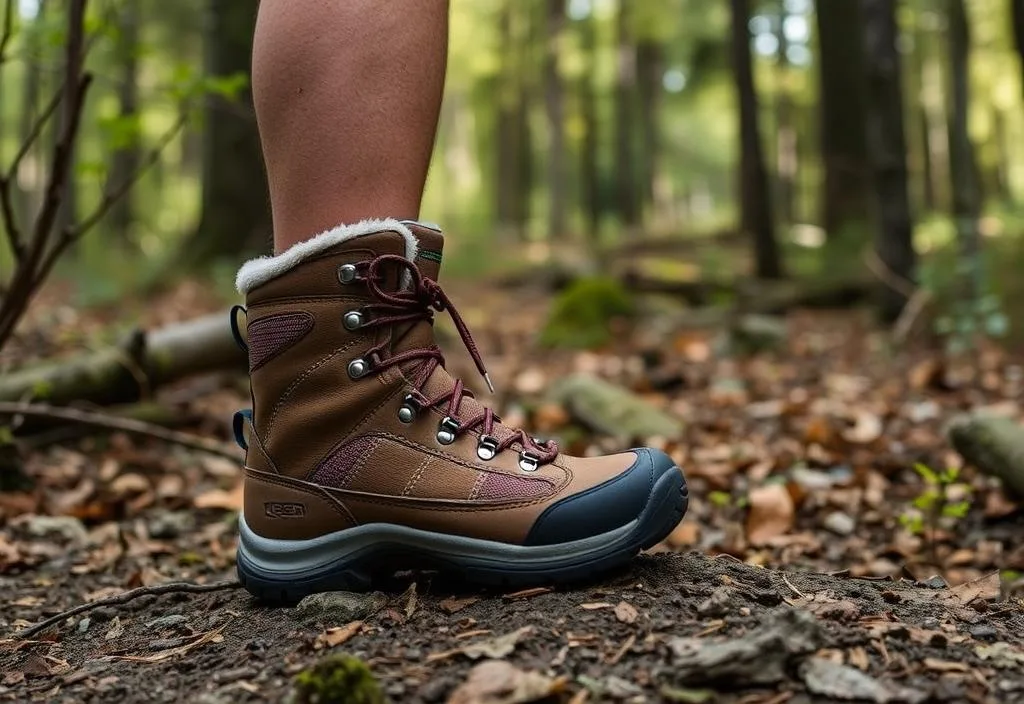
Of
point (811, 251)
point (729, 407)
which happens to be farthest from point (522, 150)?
point (729, 407)

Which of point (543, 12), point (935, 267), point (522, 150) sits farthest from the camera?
point (522, 150)

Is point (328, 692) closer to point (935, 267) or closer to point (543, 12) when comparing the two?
point (935, 267)

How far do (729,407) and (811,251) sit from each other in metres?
5.57

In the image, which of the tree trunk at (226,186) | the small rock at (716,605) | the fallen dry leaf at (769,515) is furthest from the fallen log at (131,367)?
the tree trunk at (226,186)

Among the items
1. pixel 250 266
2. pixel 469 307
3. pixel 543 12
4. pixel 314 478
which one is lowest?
pixel 469 307

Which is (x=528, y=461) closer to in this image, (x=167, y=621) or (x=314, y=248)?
(x=314, y=248)

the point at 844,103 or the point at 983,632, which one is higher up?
the point at 844,103

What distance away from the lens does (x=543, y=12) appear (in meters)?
17.1

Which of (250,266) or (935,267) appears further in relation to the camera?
(935,267)

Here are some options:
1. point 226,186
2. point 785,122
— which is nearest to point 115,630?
point 226,186

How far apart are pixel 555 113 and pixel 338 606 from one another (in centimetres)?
1511

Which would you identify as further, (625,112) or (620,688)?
(625,112)

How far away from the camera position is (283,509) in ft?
5.55

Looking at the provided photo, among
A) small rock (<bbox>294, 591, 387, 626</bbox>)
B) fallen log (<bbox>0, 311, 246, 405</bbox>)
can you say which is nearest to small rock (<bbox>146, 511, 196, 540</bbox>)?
fallen log (<bbox>0, 311, 246, 405</bbox>)
